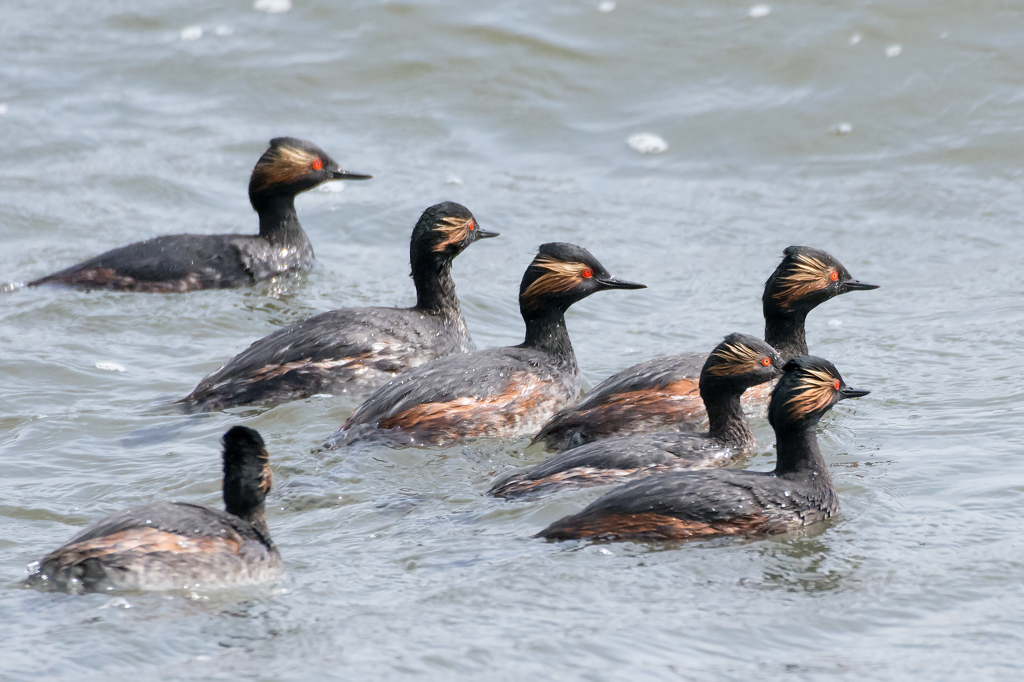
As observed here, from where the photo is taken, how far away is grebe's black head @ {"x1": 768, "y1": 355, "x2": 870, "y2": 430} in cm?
726

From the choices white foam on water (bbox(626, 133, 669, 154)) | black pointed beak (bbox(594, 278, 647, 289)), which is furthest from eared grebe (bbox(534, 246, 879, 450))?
white foam on water (bbox(626, 133, 669, 154))

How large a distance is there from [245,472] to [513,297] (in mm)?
5947

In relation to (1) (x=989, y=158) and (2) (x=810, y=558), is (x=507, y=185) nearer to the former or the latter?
(1) (x=989, y=158)

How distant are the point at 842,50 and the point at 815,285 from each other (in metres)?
8.12

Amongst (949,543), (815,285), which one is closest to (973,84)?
(815,285)

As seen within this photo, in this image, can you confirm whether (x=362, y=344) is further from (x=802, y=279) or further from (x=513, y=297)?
(x=802, y=279)

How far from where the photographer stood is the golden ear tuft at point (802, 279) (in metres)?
9.38

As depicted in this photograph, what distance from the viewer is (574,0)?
18406 mm

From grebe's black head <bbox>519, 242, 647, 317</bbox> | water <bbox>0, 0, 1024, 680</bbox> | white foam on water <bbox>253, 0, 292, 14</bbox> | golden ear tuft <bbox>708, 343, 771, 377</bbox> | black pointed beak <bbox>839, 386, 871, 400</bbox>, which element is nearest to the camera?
water <bbox>0, 0, 1024, 680</bbox>

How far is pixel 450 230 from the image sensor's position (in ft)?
34.1

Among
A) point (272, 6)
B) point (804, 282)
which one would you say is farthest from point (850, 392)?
point (272, 6)

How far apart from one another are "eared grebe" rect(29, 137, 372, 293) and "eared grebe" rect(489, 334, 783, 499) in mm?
5384

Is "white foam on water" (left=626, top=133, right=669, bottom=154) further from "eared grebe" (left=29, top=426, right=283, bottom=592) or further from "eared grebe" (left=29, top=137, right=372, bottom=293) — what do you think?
"eared grebe" (left=29, top=426, right=283, bottom=592)

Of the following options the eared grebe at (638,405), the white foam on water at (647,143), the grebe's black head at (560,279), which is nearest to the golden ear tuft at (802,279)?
the eared grebe at (638,405)
